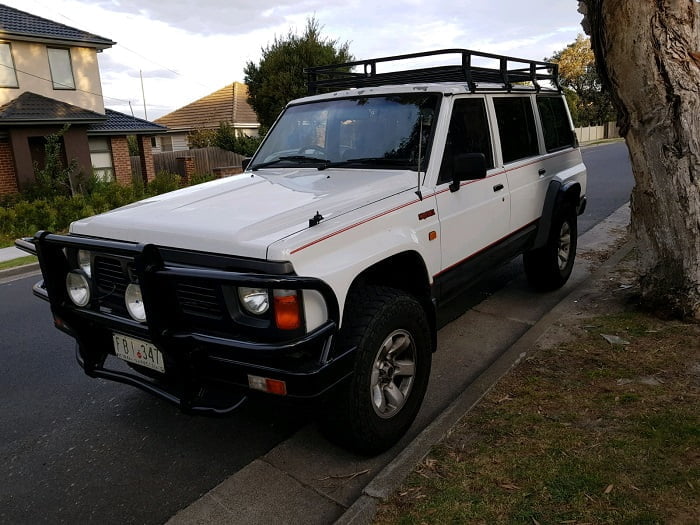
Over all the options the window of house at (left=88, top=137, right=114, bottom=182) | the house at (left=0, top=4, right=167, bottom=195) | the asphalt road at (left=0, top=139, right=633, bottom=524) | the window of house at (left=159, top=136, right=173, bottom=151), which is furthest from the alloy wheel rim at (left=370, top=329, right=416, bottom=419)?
the window of house at (left=159, top=136, right=173, bottom=151)

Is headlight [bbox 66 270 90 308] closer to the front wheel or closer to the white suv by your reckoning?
Answer: the white suv

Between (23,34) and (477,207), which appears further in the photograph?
(23,34)

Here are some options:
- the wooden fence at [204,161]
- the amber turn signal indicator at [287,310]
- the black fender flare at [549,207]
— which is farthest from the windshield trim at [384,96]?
the wooden fence at [204,161]

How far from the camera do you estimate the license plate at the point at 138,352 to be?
3014 mm

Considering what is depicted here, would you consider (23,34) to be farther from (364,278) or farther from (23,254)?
(364,278)

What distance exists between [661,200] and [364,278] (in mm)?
2928

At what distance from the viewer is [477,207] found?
4355mm

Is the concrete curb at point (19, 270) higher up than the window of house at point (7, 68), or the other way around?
the window of house at point (7, 68)

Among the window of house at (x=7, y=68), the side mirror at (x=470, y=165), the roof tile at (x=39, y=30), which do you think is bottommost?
the side mirror at (x=470, y=165)

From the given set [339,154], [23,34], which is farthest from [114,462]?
[23,34]

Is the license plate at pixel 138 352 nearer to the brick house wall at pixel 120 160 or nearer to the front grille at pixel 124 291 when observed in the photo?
the front grille at pixel 124 291

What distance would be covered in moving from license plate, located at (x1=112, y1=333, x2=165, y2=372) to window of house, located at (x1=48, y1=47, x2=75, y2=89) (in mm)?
19975

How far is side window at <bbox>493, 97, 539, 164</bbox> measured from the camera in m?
4.90

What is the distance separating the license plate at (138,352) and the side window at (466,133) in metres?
2.13
